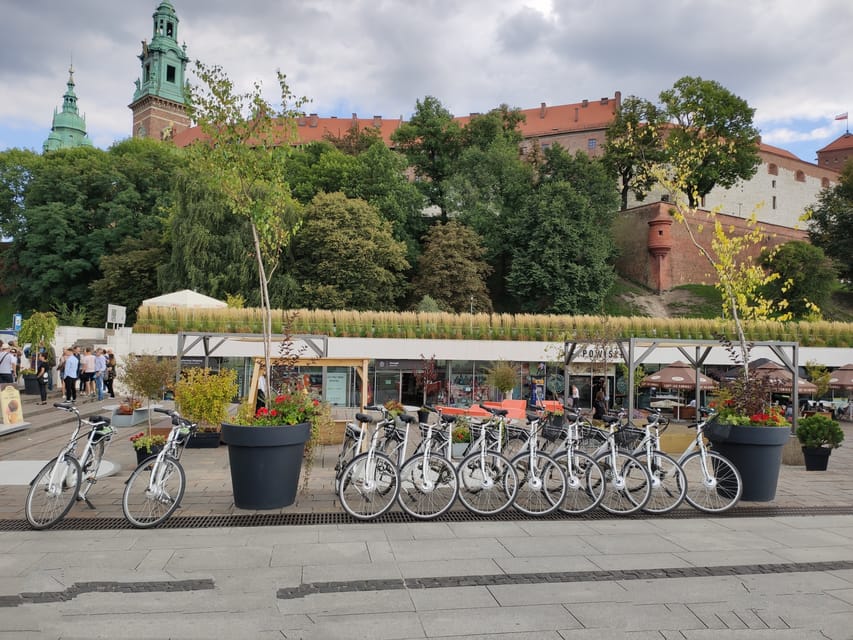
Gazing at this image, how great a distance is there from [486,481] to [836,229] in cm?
5658

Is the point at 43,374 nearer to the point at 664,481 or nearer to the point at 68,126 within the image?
the point at 664,481

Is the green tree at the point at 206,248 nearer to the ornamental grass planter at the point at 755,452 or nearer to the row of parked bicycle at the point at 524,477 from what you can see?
the row of parked bicycle at the point at 524,477

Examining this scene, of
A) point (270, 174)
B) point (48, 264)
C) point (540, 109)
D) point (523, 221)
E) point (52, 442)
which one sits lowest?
point (52, 442)

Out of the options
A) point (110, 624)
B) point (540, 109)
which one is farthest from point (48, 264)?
point (540, 109)

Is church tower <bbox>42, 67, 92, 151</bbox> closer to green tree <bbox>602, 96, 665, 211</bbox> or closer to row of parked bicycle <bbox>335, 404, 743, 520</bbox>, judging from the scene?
green tree <bbox>602, 96, 665, 211</bbox>

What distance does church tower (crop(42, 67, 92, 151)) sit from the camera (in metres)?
93.6

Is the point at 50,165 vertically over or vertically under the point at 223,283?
over

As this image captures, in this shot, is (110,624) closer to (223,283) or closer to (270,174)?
(270,174)

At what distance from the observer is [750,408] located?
8258 mm

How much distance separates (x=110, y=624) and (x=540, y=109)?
81761mm

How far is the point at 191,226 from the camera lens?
3422 centimetres

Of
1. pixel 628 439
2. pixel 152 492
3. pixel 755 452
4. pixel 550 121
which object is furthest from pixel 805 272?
pixel 152 492

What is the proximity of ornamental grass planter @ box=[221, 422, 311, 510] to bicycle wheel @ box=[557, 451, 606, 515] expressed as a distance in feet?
9.71

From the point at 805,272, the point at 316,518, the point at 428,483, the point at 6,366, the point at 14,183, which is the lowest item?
the point at 316,518
